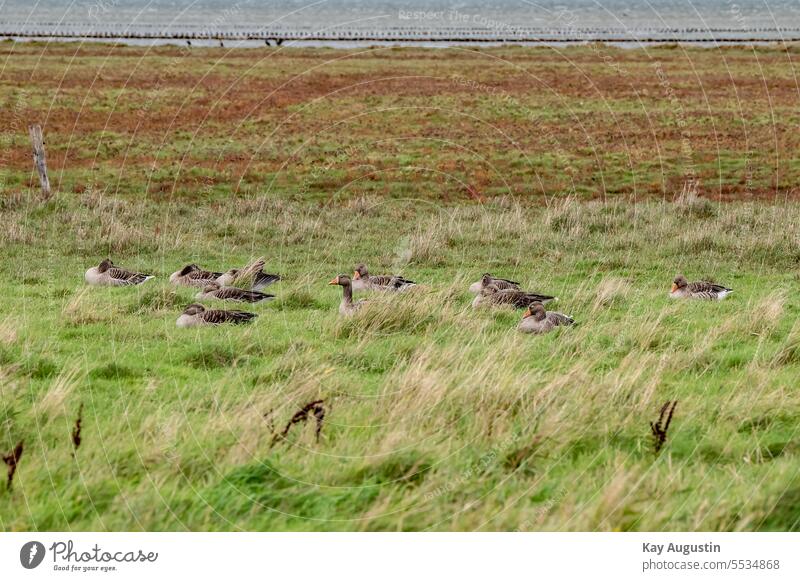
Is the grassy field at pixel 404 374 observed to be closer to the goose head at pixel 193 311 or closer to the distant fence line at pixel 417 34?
the goose head at pixel 193 311

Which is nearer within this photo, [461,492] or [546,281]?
[461,492]

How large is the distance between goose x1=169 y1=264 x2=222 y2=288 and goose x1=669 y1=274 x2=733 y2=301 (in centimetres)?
768

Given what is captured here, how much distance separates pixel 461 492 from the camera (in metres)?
7.14

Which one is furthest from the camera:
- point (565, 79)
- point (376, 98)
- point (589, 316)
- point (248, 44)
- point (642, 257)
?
point (248, 44)

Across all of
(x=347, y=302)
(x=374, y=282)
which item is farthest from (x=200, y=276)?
(x=347, y=302)

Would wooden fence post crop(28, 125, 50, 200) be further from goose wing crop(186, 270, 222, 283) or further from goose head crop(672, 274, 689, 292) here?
goose head crop(672, 274, 689, 292)

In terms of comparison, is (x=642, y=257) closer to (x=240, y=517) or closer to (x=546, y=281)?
(x=546, y=281)

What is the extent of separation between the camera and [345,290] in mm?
13344

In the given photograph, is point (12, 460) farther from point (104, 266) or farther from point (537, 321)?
point (104, 266)

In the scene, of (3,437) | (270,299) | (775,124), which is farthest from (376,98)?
(3,437)

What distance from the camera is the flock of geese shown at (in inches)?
494

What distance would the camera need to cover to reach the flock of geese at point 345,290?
1255 centimetres

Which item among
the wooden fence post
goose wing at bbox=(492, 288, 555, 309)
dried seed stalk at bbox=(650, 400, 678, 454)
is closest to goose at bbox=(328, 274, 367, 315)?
goose wing at bbox=(492, 288, 555, 309)

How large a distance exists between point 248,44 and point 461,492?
109m
